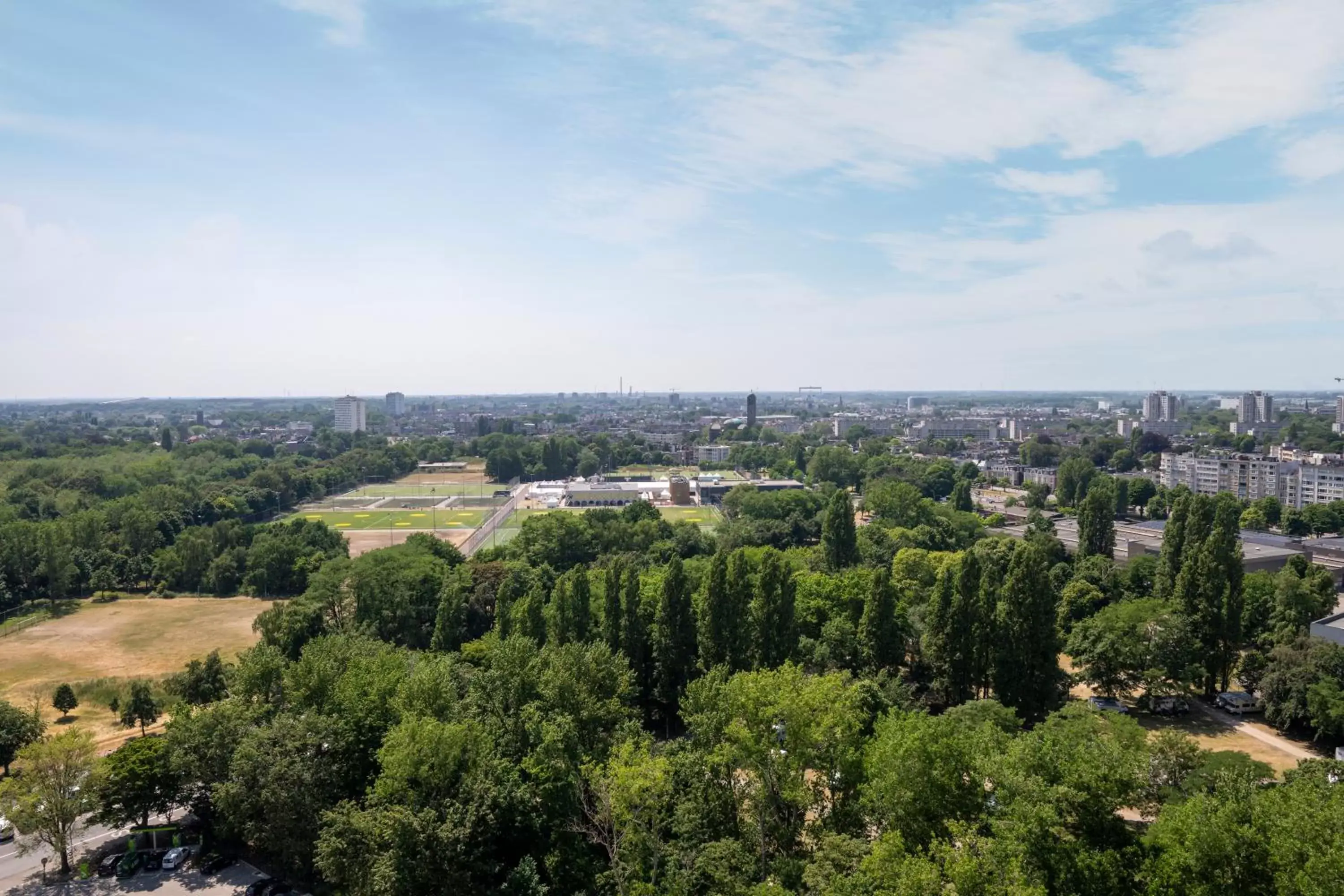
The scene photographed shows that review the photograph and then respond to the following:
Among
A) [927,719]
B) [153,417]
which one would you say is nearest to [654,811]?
[927,719]

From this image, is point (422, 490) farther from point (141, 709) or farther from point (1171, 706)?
point (1171, 706)

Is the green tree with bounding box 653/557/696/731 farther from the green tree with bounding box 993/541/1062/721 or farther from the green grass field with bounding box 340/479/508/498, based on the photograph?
the green grass field with bounding box 340/479/508/498

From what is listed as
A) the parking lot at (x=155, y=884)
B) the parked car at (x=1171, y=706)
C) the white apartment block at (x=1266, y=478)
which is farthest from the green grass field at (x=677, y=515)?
the parking lot at (x=155, y=884)

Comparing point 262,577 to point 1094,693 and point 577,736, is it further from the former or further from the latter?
point 1094,693

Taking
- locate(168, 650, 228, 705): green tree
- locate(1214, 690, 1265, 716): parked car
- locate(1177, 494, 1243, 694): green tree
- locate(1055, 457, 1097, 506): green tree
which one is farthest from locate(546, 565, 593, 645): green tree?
locate(1055, 457, 1097, 506): green tree

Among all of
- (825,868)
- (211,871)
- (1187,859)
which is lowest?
(211,871)

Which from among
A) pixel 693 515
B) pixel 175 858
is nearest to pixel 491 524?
pixel 693 515

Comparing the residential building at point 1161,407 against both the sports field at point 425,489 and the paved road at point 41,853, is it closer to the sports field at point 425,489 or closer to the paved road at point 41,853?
the sports field at point 425,489
